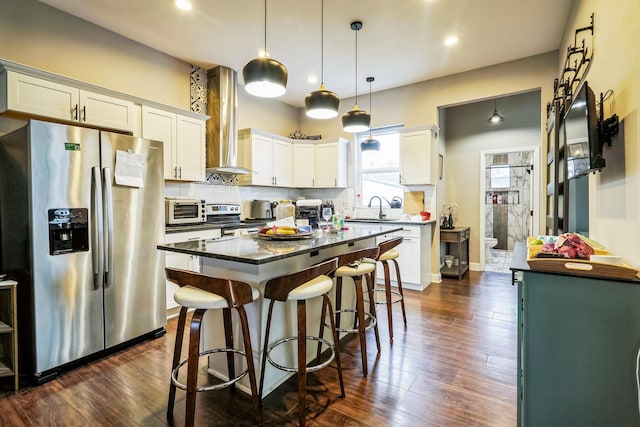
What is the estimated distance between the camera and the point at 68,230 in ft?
7.57

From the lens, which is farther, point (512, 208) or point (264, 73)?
point (512, 208)

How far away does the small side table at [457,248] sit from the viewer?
4.82m

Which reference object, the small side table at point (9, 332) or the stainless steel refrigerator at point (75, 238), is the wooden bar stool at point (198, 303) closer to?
the stainless steel refrigerator at point (75, 238)

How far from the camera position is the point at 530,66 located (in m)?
4.05

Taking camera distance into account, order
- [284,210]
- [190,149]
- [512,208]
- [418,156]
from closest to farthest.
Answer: [190,149] < [418,156] < [284,210] < [512,208]

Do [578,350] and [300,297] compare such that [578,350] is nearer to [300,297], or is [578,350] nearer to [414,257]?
[300,297]

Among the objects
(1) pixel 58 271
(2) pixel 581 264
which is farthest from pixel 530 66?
(1) pixel 58 271

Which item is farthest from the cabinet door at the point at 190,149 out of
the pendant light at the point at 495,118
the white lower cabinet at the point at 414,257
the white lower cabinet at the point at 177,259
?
the pendant light at the point at 495,118

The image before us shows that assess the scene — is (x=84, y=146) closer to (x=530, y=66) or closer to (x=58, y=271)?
(x=58, y=271)

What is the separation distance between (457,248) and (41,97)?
5.26 metres

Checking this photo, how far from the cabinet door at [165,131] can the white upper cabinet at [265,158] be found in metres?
1.20

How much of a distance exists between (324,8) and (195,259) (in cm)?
296

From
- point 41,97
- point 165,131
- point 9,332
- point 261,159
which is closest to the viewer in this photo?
point 9,332

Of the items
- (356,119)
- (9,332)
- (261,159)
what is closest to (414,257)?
(356,119)
